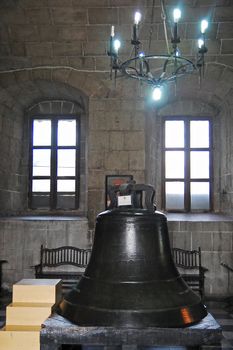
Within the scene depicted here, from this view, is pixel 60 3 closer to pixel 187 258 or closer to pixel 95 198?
pixel 95 198

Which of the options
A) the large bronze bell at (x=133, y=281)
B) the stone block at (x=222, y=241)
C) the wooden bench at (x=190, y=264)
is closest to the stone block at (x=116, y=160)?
the wooden bench at (x=190, y=264)

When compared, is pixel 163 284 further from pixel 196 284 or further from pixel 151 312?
pixel 196 284

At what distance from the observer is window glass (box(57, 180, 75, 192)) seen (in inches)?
285

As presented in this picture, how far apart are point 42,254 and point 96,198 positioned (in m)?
1.16

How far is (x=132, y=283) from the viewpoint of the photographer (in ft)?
5.50

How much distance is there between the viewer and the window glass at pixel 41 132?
24.0ft

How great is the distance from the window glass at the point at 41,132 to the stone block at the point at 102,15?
6.73 ft

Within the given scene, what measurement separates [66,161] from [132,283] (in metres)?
5.70

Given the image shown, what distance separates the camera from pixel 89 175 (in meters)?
6.19

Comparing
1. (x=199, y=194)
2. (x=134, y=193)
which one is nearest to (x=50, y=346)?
(x=134, y=193)

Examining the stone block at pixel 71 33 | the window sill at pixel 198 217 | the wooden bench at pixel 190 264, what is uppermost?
the stone block at pixel 71 33

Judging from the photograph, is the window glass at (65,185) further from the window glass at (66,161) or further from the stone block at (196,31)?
the stone block at (196,31)

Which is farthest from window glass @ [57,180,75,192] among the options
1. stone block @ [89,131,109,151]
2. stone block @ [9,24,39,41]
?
stone block @ [9,24,39,41]

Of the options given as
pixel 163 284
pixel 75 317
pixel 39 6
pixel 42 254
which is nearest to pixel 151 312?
pixel 163 284
